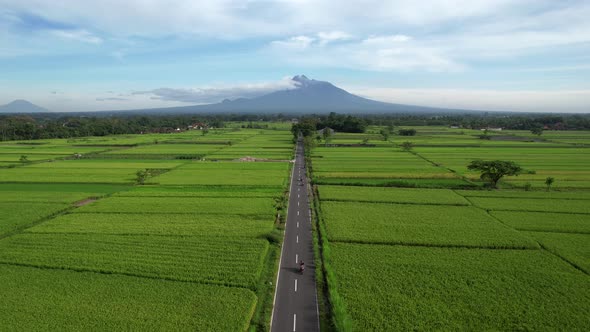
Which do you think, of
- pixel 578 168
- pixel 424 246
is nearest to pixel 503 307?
pixel 424 246

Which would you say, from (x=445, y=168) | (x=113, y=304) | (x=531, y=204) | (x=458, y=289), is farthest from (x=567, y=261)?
(x=445, y=168)

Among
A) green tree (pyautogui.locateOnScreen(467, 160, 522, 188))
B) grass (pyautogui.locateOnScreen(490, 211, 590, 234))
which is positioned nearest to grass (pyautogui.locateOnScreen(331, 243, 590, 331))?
grass (pyautogui.locateOnScreen(490, 211, 590, 234))

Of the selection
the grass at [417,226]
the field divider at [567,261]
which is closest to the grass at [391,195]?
the grass at [417,226]

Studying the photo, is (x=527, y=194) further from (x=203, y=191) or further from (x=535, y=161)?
(x=203, y=191)

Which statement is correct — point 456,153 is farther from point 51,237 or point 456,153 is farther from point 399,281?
point 51,237

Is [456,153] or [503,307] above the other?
[456,153]

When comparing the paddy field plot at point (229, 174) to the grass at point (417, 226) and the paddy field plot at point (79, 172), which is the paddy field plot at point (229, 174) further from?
the grass at point (417, 226)
